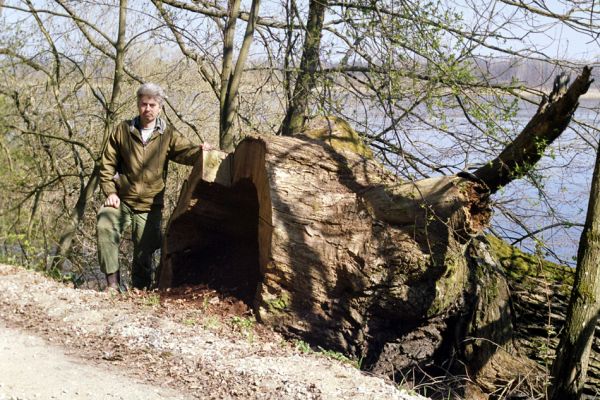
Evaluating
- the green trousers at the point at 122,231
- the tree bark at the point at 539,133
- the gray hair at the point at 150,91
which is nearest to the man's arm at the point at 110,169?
the green trousers at the point at 122,231

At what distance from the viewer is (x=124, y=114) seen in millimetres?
11445

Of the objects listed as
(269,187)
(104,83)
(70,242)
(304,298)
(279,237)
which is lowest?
(70,242)

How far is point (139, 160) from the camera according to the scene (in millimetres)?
6789

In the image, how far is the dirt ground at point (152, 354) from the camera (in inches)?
176

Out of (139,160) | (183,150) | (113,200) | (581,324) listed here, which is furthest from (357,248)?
(113,200)

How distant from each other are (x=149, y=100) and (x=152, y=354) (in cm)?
255

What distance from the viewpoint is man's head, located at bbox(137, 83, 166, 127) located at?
A: 6547mm

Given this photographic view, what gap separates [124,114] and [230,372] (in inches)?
296

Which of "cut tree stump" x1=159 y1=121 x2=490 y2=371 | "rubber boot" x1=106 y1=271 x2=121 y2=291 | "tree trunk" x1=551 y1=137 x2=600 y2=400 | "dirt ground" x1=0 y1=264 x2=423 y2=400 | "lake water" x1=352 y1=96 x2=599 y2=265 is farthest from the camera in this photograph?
"rubber boot" x1=106 y1=271 x2=121 y2=291

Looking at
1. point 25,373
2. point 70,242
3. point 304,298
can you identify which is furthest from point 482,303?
point 70,242

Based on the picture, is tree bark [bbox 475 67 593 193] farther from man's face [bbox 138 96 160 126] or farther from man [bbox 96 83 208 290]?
man's face [bbox 138 96 160 126]

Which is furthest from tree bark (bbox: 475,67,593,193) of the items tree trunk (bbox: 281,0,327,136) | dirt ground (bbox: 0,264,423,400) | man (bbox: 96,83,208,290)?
man (bbox: 96,83,208,290)

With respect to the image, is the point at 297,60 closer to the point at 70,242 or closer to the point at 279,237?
the point at 279,237

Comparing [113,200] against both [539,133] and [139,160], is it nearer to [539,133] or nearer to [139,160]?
[139,160]
